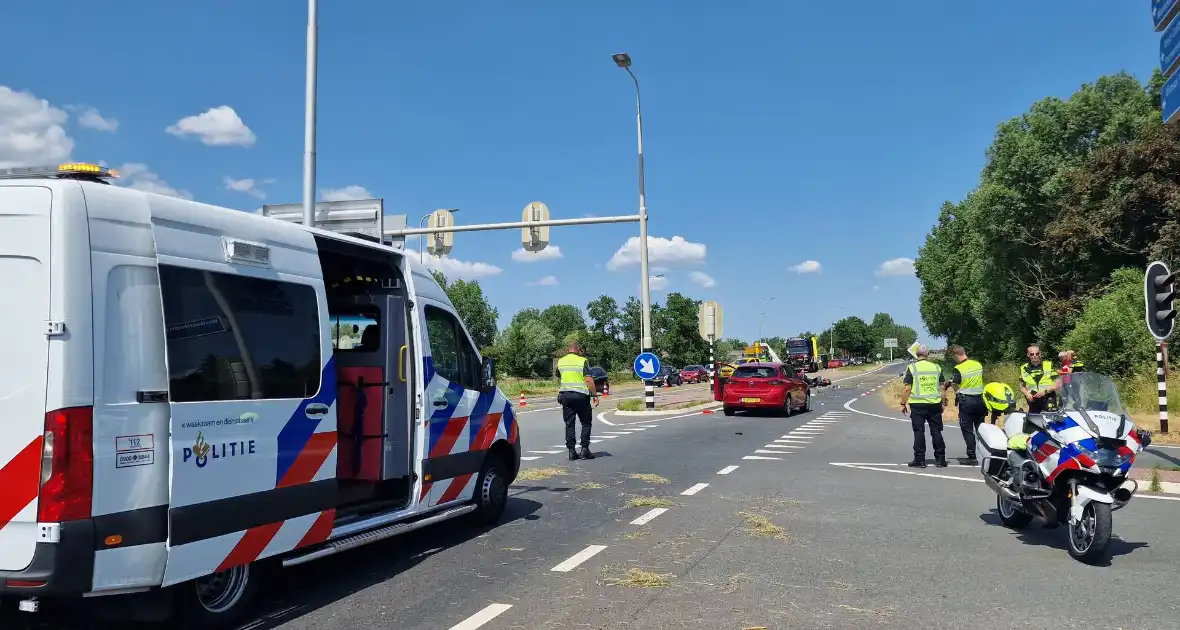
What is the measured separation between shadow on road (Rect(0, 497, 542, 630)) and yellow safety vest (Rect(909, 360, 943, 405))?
6708mm

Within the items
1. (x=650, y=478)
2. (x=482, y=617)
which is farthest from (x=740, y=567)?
(x=650, y=478)

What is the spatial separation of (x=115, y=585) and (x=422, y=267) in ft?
11.9

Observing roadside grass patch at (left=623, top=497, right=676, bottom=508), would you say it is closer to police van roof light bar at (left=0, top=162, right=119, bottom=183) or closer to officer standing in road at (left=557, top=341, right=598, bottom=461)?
officer standing in road at (left=557, top=341, right=598, bottom=461)

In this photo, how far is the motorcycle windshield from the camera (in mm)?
6707

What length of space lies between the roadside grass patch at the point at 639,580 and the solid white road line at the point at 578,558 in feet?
1.35

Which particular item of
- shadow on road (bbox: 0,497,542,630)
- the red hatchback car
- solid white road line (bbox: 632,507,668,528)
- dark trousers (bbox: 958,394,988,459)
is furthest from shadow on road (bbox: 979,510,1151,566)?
the red hatchback car

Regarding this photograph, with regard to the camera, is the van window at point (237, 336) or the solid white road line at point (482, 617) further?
the solid white road line at point (482, 617)

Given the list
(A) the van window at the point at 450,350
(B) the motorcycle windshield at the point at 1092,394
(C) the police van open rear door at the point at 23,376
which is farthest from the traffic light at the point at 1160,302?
(C) the police van open rear door at the point at 23,376

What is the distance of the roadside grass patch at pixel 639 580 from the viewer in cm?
578

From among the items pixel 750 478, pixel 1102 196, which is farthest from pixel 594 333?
pixel 750 478

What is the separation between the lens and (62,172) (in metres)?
4.38

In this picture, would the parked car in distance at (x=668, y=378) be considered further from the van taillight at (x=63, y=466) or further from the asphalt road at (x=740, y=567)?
the van taillight at (x=63, y=466)

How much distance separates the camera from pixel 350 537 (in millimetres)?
5926

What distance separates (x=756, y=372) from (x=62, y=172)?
21.4m
